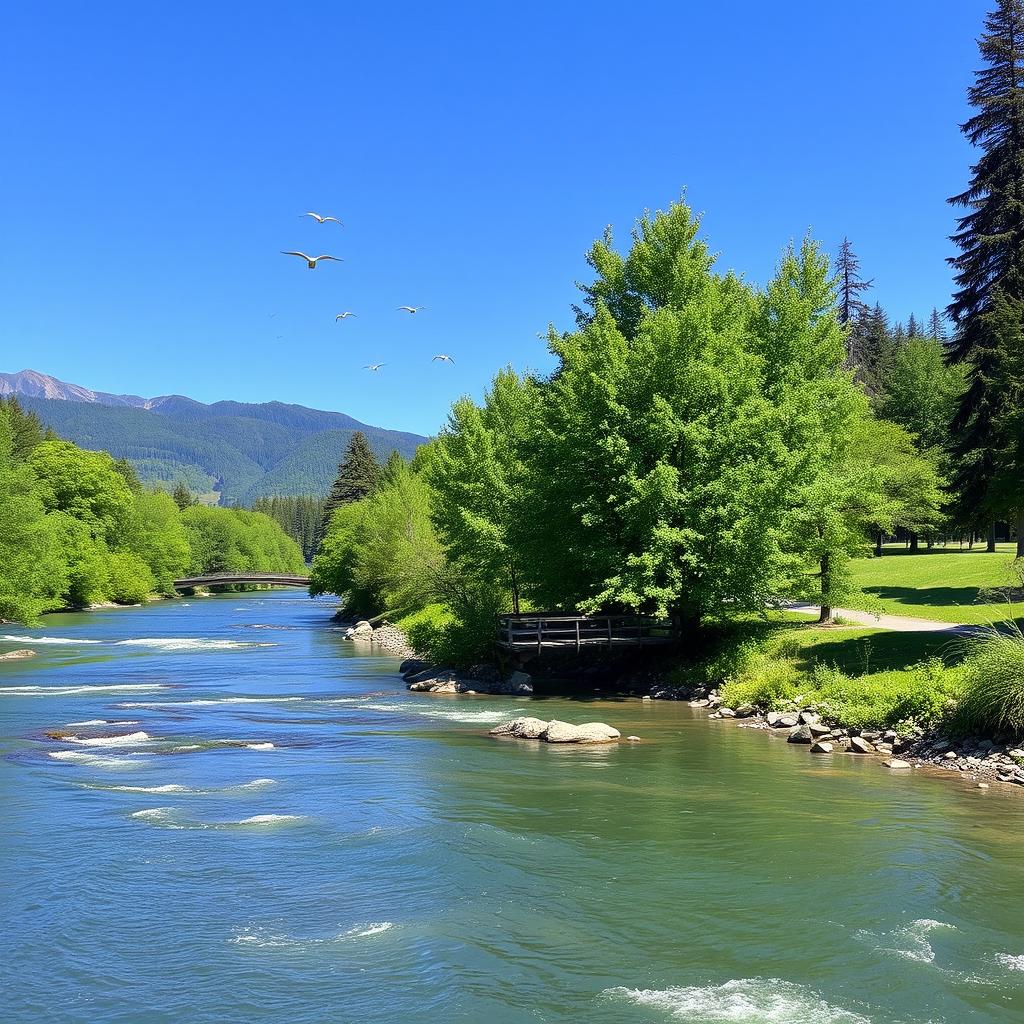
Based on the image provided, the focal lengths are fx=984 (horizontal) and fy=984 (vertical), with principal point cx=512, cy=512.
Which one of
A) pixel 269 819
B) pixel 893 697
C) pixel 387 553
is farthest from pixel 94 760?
pixel 387 553

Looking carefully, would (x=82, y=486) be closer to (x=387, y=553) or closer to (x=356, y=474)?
(x=356, y=474)

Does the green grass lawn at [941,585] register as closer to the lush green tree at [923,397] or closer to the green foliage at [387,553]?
the lush green tree at [923,397]

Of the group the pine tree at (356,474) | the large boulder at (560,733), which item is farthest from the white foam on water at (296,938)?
the pine tree at (356,474)

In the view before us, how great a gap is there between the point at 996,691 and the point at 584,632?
18.5 m

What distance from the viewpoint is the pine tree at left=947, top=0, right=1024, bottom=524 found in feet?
145

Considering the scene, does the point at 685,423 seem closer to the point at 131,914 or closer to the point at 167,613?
the point at 131,914

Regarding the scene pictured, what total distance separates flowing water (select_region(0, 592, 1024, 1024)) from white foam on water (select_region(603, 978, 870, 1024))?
38mm

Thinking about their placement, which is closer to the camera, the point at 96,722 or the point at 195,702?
the point at 96,722

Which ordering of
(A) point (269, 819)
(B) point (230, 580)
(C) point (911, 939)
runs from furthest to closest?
(B) point (230, 580) < (A) point (269, 819) < (C) point (911, 939)

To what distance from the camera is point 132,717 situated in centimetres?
3055

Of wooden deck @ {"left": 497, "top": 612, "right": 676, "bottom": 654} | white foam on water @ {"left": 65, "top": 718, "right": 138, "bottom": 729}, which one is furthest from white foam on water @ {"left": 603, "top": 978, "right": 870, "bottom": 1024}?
wooden deck @ {"left": 497, "top": 612, "right": 676, "bottom": 654}

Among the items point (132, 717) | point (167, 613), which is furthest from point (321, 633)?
point (132, 717)

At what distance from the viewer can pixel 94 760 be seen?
2367 centimetres

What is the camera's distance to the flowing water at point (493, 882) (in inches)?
437
